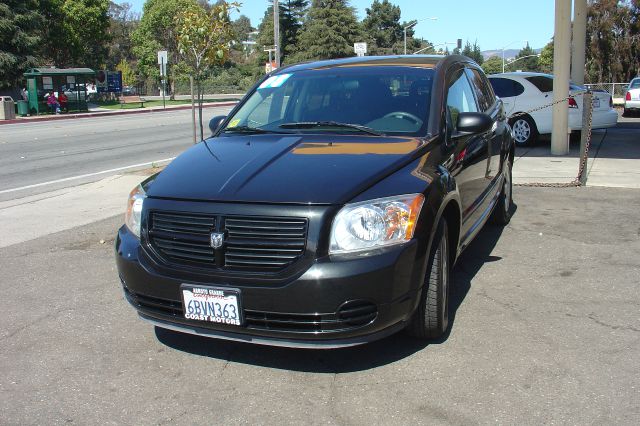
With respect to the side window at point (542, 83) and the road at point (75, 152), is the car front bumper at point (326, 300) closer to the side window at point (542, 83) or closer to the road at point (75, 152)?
the road at point (75, 152)

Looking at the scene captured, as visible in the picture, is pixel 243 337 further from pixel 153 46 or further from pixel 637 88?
pixel 153 46

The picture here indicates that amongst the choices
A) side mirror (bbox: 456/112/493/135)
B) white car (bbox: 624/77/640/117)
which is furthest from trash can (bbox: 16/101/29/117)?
side mirror (bbox: 456/112/493/135)

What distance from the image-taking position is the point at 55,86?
36406mm

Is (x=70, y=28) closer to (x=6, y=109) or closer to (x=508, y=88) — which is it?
(x=6, y=109)

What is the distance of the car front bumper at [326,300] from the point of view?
3197 mm

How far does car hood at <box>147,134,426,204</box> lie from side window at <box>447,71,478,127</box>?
73 cm

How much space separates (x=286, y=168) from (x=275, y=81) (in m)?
1.77

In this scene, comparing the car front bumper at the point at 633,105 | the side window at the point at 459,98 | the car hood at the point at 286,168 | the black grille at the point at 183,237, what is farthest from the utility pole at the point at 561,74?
the car front bumper at the point at 633,105

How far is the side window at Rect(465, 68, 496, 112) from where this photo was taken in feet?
19.0

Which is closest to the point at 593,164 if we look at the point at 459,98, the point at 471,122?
the point at 459,98

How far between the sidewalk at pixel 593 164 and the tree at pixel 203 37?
574 cm

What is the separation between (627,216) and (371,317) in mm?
5125

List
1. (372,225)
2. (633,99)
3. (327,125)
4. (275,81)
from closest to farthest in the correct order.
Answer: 1. (372,225)
2. (327,125)
3. (275,81)
4. (633,99)

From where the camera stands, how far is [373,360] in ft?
12.3
